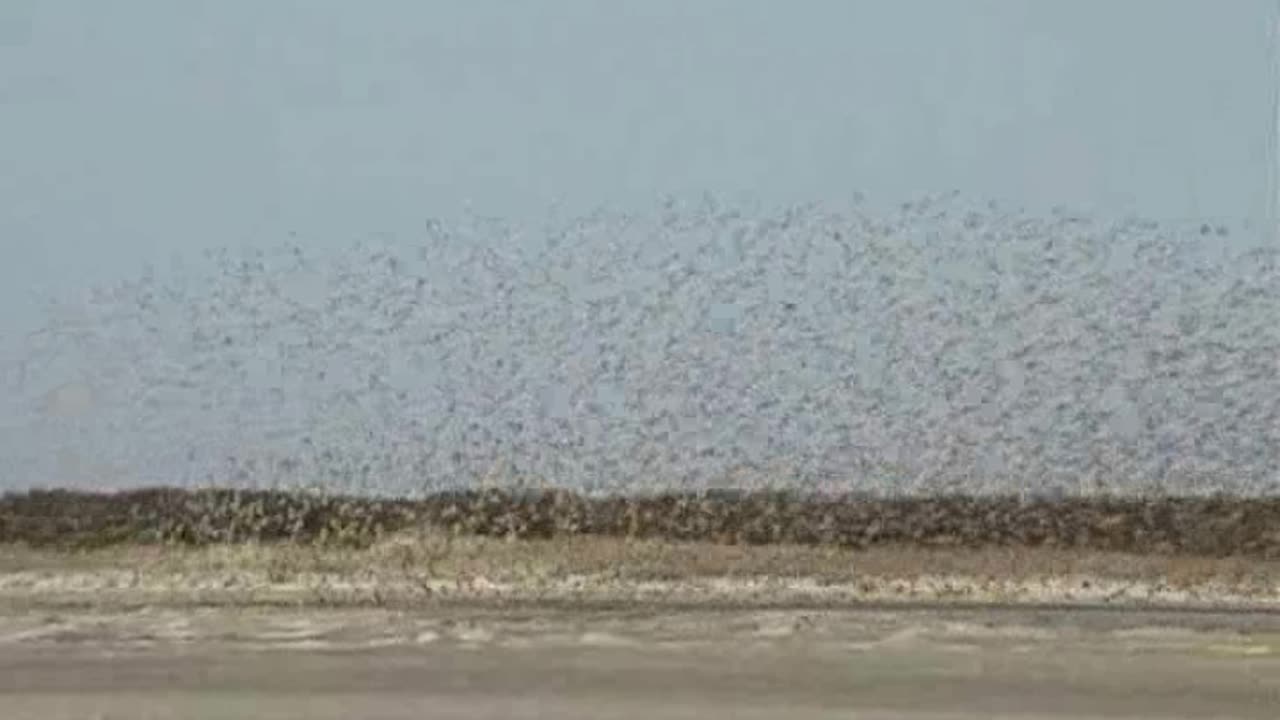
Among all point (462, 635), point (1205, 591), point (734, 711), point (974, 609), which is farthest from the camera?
point (1205, 591)

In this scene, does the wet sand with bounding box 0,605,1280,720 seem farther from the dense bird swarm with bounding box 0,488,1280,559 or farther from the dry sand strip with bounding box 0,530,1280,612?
the dense bird swarm with bounding box 0,488,1280,559

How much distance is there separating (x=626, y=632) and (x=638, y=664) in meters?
0.69

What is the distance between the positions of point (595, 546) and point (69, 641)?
10.4ft

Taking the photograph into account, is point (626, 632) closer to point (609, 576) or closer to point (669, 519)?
point (609, 576)

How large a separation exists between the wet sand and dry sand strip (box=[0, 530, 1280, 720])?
0.02 metres

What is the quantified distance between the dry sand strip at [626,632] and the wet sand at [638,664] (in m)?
0.02

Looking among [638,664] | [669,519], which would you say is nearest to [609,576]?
[669,519]

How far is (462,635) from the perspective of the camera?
773cm

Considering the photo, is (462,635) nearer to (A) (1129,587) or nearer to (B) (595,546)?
(B) (595,546)

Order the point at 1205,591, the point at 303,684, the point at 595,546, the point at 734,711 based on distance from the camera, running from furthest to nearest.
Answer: the point at 595,546
the point at 1205,591
the point at 303,684
the point at 734,711

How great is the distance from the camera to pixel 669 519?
34.2ft

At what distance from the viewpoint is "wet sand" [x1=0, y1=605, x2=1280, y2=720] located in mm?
6355

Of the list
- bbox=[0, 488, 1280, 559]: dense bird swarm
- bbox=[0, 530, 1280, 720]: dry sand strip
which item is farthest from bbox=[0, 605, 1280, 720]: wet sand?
bbox=[0, 488, 1280, 559]: dense bird swarm

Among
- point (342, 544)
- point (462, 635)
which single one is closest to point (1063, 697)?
point (462, 635)
